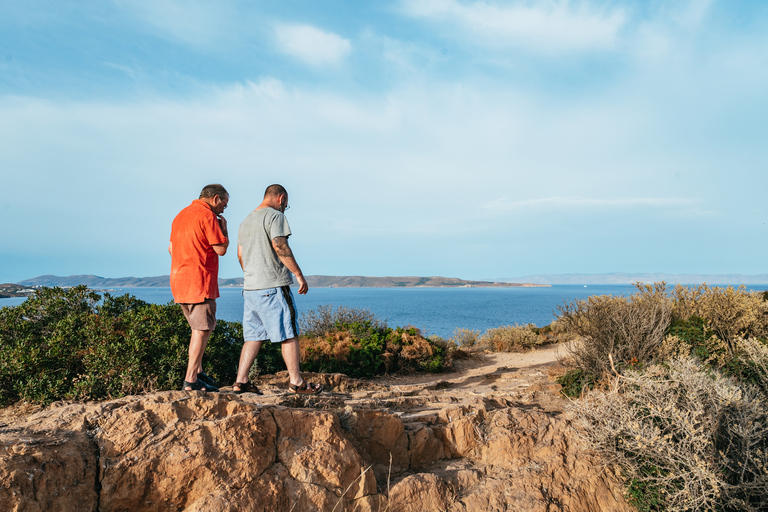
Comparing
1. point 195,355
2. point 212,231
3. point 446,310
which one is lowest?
point 446,310

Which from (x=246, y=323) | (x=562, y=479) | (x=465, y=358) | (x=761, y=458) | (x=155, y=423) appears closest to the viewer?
(x=155, y=423)

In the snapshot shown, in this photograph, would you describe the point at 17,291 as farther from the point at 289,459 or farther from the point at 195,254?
the point at 289,459

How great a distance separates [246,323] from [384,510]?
90.1 inches

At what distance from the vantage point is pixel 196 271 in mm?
4203

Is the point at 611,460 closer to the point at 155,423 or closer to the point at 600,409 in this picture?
the point at 600,409

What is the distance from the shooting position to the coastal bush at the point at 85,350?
5.05 meters

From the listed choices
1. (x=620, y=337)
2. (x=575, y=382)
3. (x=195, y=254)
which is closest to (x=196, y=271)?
(x=195, y=254)

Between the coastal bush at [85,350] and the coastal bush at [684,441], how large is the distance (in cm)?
453

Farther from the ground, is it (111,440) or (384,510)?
(111,440)

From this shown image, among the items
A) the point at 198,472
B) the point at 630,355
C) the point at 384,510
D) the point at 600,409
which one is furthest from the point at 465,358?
the point at 198,472

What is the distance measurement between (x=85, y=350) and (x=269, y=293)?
254cm

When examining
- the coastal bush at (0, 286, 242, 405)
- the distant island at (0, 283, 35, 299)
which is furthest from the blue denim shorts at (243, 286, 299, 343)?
the distant island at (0, 283, 35, 299)

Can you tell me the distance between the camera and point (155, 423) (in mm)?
2924

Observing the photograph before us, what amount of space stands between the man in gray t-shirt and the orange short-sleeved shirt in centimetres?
38
